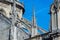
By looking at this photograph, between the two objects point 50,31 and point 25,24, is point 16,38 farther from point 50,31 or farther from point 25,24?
point 25,24

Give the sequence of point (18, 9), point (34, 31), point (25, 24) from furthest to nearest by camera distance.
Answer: point (18, 9) < point (25, 24) < point (34, 31)

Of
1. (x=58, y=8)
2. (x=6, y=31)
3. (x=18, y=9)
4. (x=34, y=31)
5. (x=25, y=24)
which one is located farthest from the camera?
(x=18, y=9)

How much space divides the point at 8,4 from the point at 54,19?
2140 centimetres

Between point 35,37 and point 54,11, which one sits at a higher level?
point 54,11

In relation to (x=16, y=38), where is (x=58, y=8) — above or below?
above

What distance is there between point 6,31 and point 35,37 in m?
7.51

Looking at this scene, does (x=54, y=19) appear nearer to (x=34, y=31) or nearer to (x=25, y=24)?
(x=34, y=31)

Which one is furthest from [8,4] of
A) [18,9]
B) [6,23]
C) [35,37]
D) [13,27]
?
[35,37]

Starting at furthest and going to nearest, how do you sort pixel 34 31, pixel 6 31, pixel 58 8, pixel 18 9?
pixel 18 9, pixel 6 31, pixel 34 31, pixel 58 8

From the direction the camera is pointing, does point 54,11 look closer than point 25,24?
Yes

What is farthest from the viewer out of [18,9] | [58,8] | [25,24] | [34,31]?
[18,9]

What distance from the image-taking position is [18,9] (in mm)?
64000

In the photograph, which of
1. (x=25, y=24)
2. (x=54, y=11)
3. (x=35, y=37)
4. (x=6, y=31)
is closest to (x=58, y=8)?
(x=54, y=11)

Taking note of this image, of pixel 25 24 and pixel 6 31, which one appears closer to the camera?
pixel 6 31
